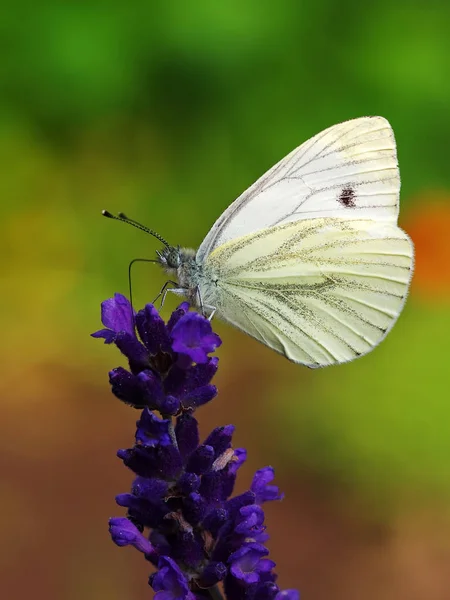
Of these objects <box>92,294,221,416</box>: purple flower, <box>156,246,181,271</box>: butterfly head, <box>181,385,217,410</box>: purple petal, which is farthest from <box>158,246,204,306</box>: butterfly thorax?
<box>181,385,217,410</box>: purple petal

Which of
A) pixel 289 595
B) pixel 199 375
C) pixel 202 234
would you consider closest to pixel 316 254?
pixel 199 375

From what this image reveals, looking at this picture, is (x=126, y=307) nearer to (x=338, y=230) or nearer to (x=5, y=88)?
(x=338, y=230)

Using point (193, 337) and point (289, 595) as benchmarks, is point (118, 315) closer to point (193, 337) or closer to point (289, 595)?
point (193, 337)

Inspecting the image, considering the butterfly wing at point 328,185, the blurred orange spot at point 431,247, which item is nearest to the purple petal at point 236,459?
the butterfly wing at point 328,185

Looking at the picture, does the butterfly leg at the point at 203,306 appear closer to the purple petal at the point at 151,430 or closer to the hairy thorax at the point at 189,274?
the hairy thorax at the point at 189,274

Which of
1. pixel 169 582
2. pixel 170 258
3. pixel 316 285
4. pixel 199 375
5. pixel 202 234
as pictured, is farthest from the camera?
pixel 202 234
